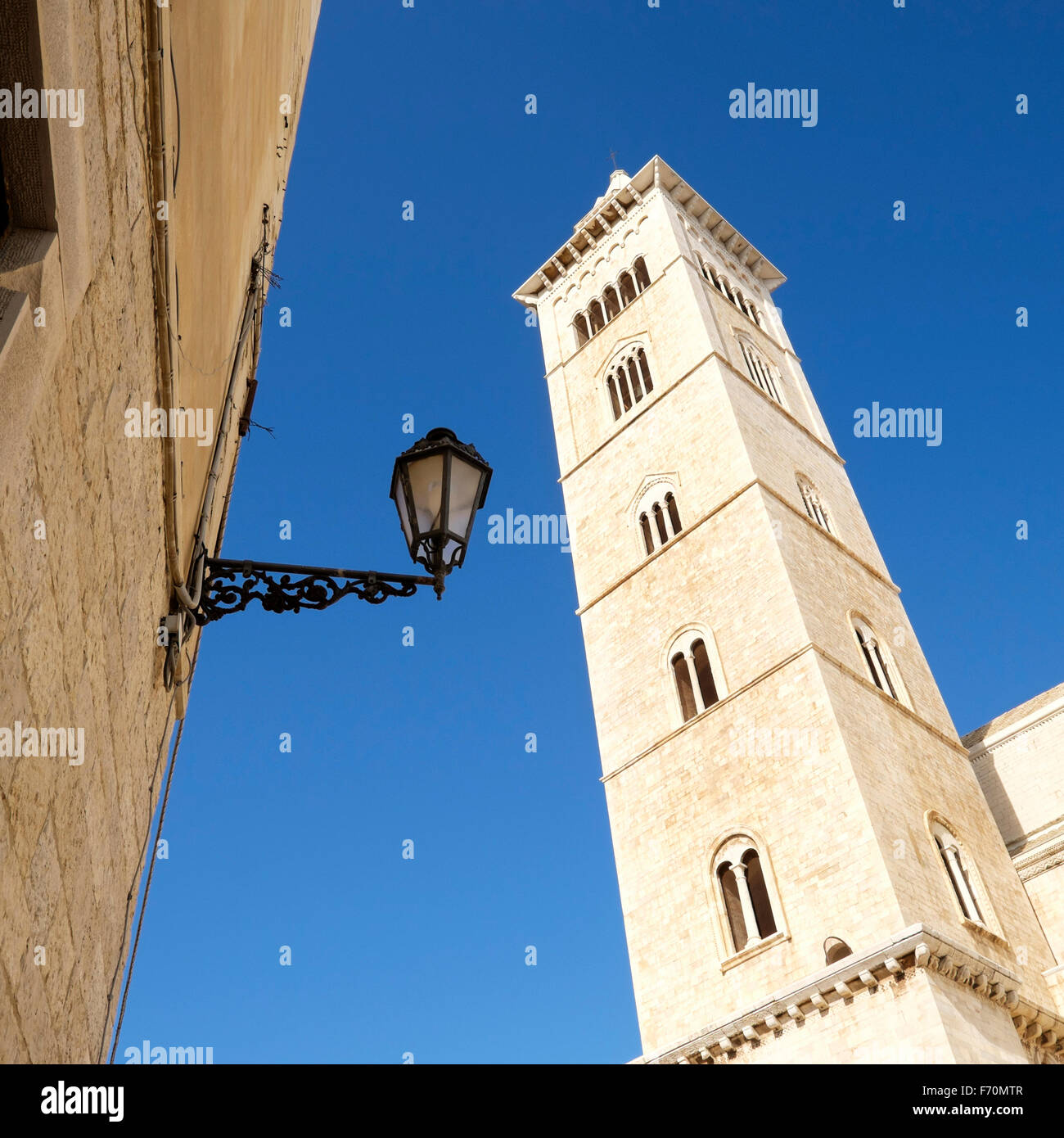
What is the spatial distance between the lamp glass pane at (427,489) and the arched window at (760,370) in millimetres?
17214

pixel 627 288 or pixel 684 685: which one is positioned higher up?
pixel 627 288

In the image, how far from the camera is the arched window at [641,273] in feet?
74.3

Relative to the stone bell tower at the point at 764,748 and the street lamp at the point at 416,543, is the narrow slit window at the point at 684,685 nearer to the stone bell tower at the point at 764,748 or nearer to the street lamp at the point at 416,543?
the stone bell tower at the point at 764,748

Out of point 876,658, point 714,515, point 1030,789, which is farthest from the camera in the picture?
point 714,515

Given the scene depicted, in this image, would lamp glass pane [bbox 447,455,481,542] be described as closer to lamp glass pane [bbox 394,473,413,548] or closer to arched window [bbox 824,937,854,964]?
lamp glass pane [bbox 394,473,413,548]

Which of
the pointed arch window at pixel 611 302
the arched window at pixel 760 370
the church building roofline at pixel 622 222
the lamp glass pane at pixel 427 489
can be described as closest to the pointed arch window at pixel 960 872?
the arched window at pixel 760 370

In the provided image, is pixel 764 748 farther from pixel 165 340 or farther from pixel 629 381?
pixel 165 340

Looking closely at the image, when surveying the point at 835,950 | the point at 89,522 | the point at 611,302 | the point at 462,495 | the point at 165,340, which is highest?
the point at 611,302

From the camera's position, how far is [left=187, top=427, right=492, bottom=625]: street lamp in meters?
3.49

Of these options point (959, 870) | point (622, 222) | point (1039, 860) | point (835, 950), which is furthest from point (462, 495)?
point (622, 222)

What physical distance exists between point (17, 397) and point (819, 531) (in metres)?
15.7

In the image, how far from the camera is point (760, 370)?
20953 mm

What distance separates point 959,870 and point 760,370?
1174 centimetres

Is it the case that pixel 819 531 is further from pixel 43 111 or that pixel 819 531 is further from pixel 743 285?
pixel 43 111
